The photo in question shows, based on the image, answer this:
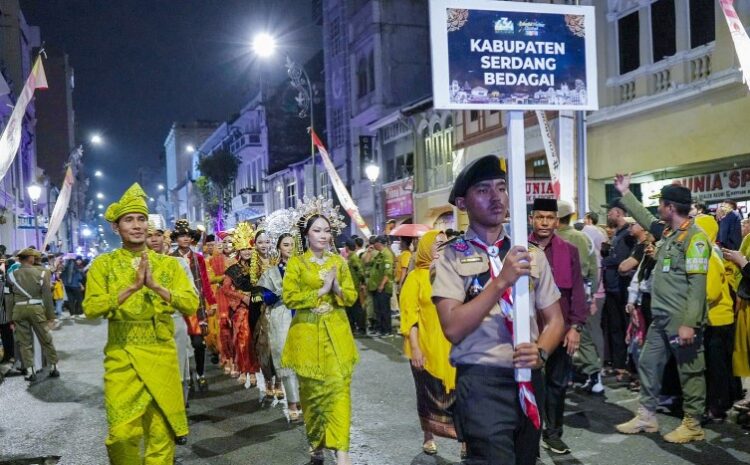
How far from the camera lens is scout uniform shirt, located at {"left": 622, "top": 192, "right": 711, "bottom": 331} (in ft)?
19.8

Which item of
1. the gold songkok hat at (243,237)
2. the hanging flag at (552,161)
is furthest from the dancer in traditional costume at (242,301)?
the hanging flag at (552,161)

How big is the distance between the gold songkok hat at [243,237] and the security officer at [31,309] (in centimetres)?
422

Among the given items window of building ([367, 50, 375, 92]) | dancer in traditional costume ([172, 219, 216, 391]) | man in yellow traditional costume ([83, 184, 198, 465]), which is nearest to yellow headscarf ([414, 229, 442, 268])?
man in yellow traditional costume ([83, 184, 198, 465])

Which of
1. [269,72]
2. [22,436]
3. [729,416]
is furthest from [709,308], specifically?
[269,72]

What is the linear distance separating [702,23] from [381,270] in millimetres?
8412

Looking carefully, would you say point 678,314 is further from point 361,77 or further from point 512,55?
point 361,77

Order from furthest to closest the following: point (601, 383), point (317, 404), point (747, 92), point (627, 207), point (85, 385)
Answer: point (747, 92), point (85, 385), point (601, 383), point (627, 207), point (317, 404)

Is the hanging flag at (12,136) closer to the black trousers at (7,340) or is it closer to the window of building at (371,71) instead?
the black trousers at (7,340)

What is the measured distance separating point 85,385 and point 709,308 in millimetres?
8844

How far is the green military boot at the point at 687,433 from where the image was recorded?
20.5 feet

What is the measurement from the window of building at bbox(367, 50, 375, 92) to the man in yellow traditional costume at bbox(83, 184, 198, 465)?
27988 mm

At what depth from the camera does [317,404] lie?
595cm

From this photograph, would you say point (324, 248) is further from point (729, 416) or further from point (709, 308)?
point (729, 416)

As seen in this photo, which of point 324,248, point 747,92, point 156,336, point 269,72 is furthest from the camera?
point 269,72
